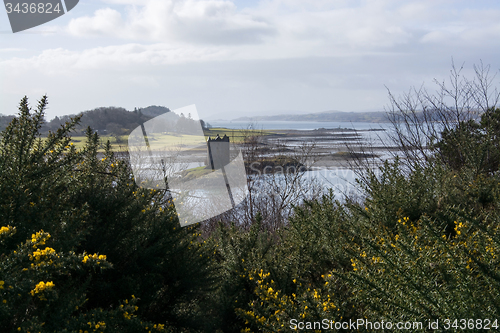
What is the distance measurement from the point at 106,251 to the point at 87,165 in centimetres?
129

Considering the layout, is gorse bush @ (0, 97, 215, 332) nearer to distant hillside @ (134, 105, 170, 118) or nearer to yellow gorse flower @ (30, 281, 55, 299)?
yellow gorse flower @ (30, 281, 55, 299)

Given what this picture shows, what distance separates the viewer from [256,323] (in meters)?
3.50

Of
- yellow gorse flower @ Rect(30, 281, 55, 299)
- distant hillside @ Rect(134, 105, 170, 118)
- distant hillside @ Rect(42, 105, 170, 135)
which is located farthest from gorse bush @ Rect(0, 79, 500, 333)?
distant hillside @ Rect(42, 105, 170, 135)

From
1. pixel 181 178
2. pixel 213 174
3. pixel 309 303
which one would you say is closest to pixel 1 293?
pixel 309 303

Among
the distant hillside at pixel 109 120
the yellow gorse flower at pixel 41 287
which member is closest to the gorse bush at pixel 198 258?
the yellow gorse flower at pixel 41 287

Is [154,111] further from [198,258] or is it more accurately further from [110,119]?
[110,119]

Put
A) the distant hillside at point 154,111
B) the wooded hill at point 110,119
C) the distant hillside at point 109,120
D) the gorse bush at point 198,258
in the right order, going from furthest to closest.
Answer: the distant hillside at point 109,120
the wooded hill at point 110,119
the distant hillside at point 154,111
the gorse bush at point 198,258

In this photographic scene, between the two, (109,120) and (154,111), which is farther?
(109,120)

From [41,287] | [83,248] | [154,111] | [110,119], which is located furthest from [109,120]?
[41,287]

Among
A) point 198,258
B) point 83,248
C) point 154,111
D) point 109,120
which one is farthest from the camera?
point 109,120

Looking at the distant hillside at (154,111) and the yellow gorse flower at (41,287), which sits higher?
the distant hillside at (154,111)

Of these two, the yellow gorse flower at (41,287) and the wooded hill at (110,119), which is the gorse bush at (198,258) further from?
the wooded hill at (110,119)

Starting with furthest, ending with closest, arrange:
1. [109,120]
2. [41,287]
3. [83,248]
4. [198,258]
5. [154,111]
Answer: [109,120] < [154,111] < [198,258] < [83,248] < [41,287]

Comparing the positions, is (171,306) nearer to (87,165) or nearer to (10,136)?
(87,165)
